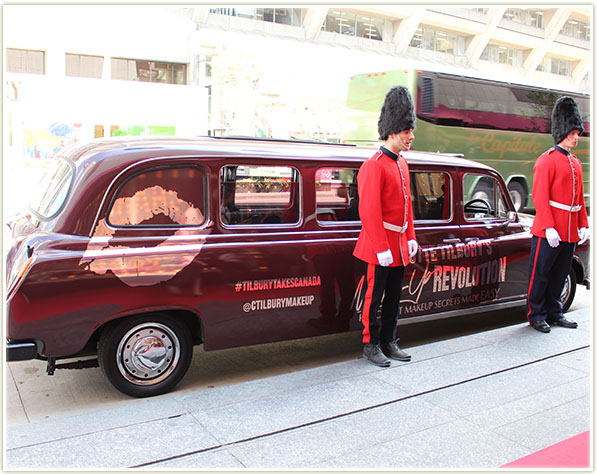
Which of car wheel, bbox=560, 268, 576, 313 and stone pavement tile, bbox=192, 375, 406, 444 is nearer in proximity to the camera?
stone pavement tile, bbox=192, 375, 406, 444

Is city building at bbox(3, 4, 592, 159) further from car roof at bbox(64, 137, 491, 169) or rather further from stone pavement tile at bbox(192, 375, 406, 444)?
stone pavement tile at bbox(192, 375, 406, 444)

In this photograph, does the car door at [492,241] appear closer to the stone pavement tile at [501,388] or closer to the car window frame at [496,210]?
the car window frame at [496,210]

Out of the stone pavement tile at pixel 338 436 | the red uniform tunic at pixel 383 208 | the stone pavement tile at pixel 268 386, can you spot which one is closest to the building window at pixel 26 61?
the red uniform tunic at pixel 383 208

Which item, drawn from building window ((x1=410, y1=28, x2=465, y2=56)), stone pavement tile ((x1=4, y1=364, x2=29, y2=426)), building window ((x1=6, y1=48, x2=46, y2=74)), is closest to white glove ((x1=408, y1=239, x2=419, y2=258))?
stone pavement tile ((x1=4, y1=364, x2=29, y2=426))

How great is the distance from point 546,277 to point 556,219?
1.87 feet

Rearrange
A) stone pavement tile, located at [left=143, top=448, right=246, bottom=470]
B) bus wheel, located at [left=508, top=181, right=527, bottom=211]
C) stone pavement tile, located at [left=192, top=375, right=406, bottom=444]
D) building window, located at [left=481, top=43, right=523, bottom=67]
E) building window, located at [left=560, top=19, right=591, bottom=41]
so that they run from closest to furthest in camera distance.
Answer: stone pavement tile, located at [left=143, top=448, right=246, bottom=470], stone pavement tile, located at [left=192, top=375, right=406, bottom=444], bus wheel, located at [left=508, top=181, right=527, bottom=211], building window, located at [left=481, top=43, right=523, bottom=67], building window, located at [left=560, top=19, right=591, bottom=41]

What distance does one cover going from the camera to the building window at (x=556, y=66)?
46.7 metres

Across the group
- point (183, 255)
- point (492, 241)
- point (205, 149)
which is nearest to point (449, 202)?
point (492, 241)

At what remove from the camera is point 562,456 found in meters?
3.42

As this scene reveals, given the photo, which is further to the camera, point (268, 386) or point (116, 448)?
point (268, 386)

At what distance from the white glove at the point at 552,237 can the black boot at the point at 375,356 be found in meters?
2.01

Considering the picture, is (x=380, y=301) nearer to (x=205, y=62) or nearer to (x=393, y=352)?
(x=393, y=352)

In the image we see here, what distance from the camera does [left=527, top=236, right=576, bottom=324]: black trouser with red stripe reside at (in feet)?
19.9

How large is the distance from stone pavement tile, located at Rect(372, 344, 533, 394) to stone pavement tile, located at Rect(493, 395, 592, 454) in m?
0.71
